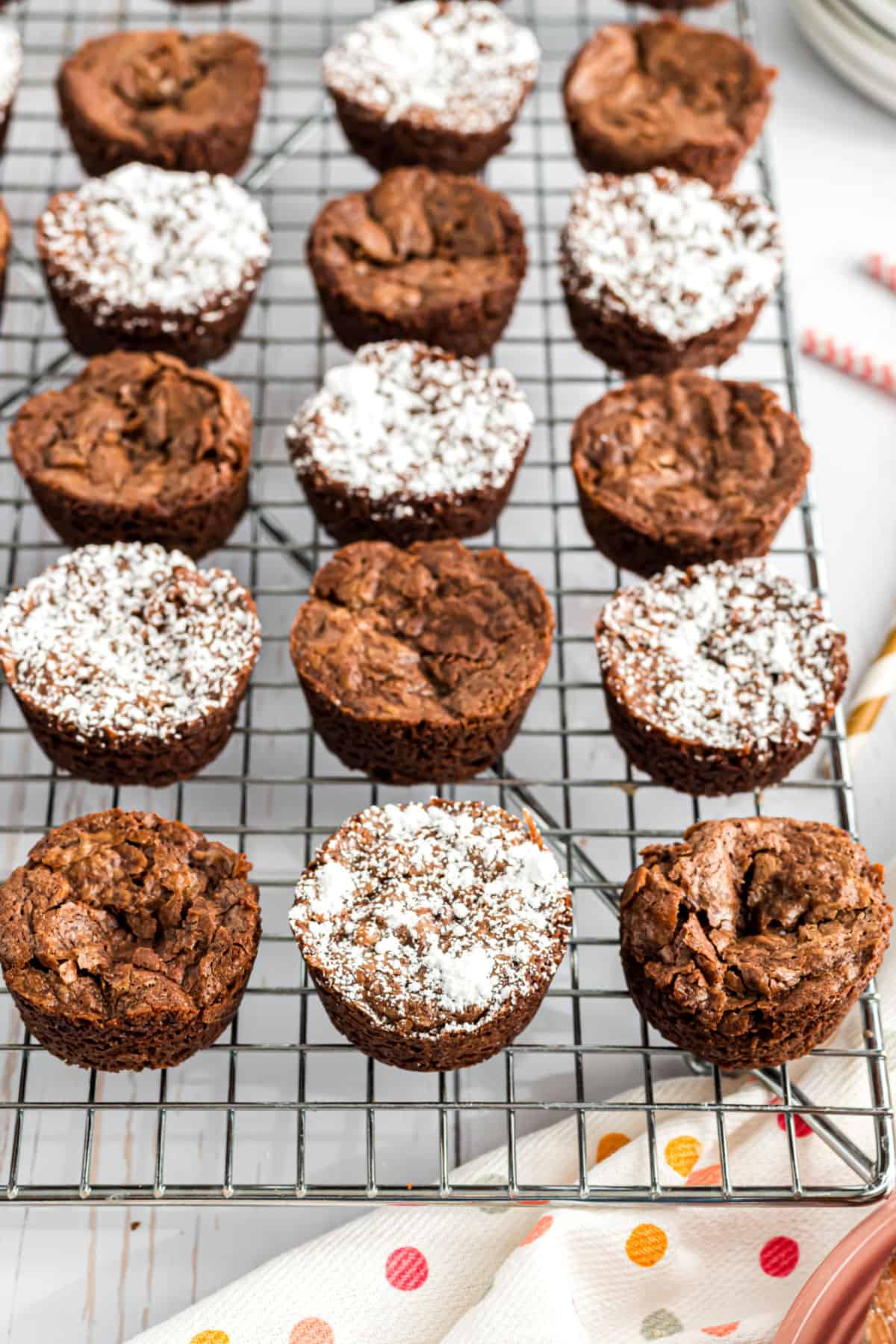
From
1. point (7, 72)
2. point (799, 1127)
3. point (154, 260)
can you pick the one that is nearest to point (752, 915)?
point (799, 1127)

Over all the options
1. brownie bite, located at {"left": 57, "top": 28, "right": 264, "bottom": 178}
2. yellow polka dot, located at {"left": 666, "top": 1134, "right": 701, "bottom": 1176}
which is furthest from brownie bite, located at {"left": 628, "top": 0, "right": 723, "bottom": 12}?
yellow polka dot, located at {"left": 666, "top": 1134, "right": 701, "bottom": 1176}

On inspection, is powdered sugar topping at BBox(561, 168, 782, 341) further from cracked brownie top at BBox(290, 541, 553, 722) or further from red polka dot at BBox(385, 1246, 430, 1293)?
red polka dot at BBox(385, 1246, 430, 1293)

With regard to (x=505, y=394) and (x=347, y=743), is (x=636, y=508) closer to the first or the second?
(x=505, y=394)

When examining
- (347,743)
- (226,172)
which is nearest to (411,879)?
(347,743)

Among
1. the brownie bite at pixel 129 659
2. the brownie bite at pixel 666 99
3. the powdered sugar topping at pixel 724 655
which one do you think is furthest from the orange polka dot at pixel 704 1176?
the brownie bite at pixel 666 99

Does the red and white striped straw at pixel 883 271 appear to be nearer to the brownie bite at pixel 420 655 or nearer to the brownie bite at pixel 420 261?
the brownie bite at pixel 420 261
